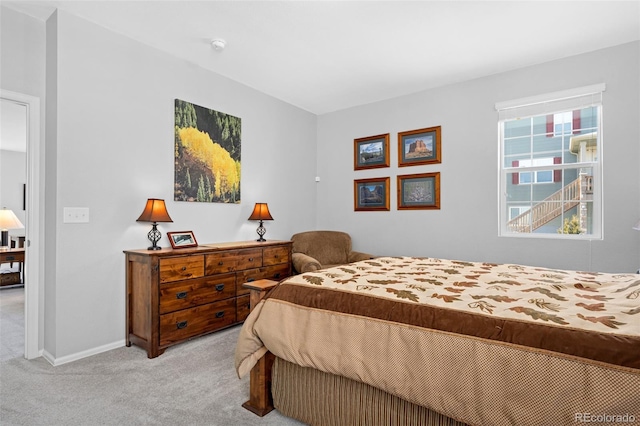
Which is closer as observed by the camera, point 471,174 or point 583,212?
point 583,212

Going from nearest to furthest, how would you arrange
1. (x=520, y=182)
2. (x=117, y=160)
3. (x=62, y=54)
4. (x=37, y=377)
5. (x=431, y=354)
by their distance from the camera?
(x=431, y=354)
(x=37, y=377)
(x=62, y=54)
(x=117, y=160)
(x=520, y=182)

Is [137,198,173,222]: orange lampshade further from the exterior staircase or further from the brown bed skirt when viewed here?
the exterior staircase

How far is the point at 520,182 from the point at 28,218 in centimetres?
471

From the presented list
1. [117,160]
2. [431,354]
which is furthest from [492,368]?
[117,160]

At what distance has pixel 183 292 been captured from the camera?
2.99 m

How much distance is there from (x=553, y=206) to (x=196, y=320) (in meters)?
3.76

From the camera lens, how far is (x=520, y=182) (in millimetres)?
3768

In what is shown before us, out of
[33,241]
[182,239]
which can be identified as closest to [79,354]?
[33,241]

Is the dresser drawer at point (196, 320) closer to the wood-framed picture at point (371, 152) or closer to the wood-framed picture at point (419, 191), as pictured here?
the wood-framed picture at point (419, 191)

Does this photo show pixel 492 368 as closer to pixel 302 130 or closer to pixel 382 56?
pixel 382 56

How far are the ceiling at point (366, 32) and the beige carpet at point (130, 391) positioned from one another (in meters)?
2.77

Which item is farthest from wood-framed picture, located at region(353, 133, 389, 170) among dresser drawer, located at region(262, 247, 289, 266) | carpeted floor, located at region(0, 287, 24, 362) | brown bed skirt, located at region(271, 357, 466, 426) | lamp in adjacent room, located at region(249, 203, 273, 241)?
carpeted floor, located at region(0, 287, 24, 362)

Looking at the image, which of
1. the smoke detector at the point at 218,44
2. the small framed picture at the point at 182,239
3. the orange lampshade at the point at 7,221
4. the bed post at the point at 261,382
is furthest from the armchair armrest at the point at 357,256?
the orange lampshade at the point at 7,221

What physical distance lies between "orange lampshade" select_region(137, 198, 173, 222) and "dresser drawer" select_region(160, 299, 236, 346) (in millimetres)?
839
